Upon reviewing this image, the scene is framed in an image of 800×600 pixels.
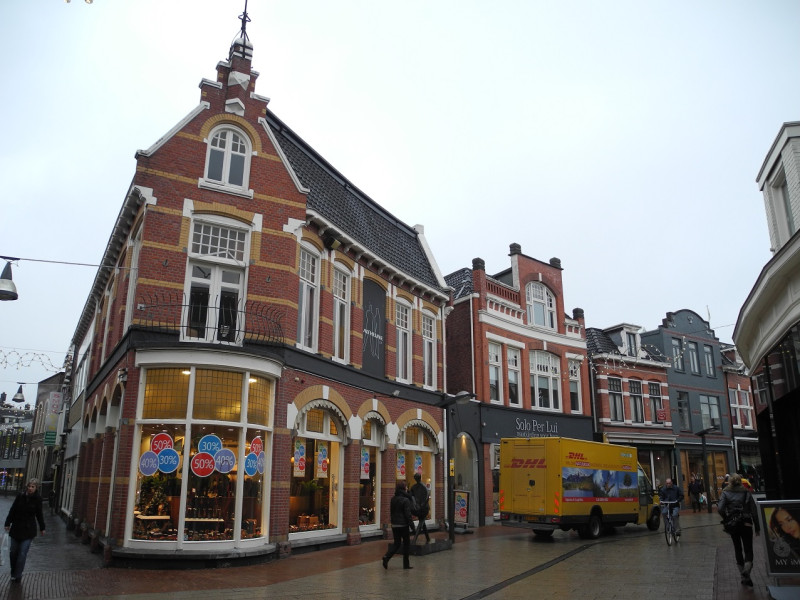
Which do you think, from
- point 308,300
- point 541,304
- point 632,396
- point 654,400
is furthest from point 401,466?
point 654,400

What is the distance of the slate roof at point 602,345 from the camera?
116ft

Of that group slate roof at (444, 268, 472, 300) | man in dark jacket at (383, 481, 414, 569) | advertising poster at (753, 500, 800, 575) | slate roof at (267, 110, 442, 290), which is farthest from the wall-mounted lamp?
slate roof at (444, 268, 472, 300)

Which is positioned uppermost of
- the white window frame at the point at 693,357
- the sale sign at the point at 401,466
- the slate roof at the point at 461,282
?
the slate roof at the point at 461,282

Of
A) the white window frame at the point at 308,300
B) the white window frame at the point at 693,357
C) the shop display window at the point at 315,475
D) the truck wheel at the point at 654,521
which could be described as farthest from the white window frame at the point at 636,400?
the white window frame at the point at 308,300

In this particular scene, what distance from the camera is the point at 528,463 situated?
724 inches

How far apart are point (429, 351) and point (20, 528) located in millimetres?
14148

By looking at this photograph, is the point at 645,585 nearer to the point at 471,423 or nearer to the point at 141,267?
the point at 141,267

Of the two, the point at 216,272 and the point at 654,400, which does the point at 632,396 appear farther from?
the point at 216,272

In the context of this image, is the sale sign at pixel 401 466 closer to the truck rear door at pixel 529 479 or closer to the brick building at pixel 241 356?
the brick building at pixel 241 356

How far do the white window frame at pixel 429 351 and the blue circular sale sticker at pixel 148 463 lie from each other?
10.8 metres

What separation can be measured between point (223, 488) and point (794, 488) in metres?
11.5

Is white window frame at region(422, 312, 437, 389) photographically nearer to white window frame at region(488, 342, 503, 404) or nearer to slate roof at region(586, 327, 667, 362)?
white window frame at region(488, 342, 503, 404)

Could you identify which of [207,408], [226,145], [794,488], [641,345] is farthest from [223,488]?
[641,345]

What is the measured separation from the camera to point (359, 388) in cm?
1780
